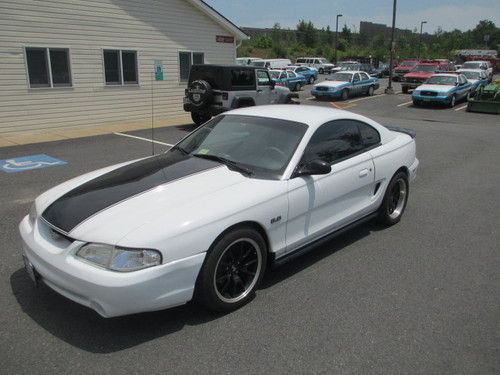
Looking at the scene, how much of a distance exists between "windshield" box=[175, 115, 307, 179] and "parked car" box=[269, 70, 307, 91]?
77.0 ft

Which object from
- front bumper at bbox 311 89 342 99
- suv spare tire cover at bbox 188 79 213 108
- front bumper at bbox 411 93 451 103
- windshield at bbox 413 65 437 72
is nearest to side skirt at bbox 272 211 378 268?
suv spare tire cover at bbox 188 79 213 108

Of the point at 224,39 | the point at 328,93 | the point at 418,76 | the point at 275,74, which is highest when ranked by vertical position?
the point at 224,39

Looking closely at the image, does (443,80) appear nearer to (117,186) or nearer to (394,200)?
(394,200)

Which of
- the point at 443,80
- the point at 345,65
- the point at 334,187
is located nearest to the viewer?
the point at 334,187

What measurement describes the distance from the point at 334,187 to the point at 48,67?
1098cm

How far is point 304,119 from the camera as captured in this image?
4.51 meters

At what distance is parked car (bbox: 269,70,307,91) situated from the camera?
28.0m

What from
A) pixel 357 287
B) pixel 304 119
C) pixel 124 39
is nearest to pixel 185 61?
pixel 124 39

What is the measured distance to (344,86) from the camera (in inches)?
963

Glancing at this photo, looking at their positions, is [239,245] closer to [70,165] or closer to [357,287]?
[357,287]

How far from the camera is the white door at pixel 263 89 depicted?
14.2 metres

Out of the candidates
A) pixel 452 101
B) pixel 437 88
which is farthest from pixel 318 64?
pixel 452 101

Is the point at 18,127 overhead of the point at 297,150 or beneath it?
beneath

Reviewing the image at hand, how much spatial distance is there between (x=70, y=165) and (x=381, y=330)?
732 centimetres
